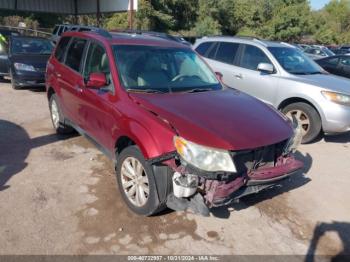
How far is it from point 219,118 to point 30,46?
960 cm

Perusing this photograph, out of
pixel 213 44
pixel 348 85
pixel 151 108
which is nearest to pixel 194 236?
pixel 151 108

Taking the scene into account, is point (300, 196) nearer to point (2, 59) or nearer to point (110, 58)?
point (110, 58)

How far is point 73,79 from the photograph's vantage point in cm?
516

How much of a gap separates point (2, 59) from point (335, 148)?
33.5 ft

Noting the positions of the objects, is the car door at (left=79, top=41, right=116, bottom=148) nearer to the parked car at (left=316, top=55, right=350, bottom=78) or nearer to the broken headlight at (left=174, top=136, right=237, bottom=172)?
the broken headlight at (left=174, top=136, right=237, bottom=172)

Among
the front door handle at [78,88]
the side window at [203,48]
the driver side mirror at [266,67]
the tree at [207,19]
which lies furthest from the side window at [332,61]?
the tree at [207,19]

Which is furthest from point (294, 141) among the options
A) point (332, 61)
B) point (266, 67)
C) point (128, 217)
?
point (332, 61)

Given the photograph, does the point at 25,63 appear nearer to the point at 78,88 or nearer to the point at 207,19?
the point at 78,88

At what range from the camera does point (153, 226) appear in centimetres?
370

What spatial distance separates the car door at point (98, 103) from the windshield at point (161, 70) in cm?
22

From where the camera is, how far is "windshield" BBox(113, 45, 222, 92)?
4.25 m

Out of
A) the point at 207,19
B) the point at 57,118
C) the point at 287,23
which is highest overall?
the point at 287,23

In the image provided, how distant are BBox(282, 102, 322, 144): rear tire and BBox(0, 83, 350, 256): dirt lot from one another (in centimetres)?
104

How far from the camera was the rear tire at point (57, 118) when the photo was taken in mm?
6078
